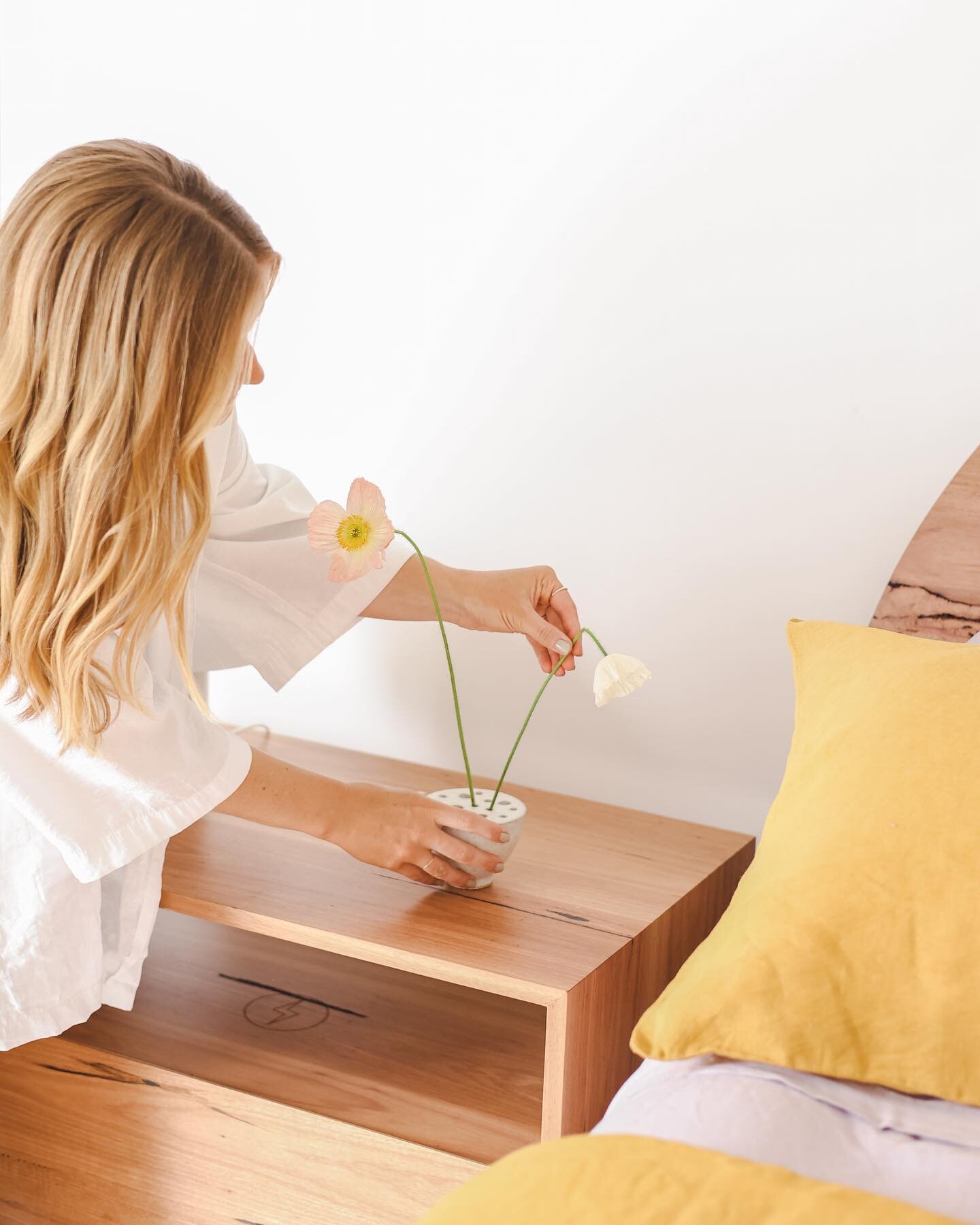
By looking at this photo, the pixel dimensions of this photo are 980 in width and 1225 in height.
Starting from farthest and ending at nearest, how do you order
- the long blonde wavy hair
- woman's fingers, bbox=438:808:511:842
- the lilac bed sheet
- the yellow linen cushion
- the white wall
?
the white wall < woman's fingers, bbox=438:808:511:842 < the long blonde wavy hair < the lilac bed sheet < the yellow linen cushion

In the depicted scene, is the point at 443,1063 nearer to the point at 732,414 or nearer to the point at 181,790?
the point at 181,790

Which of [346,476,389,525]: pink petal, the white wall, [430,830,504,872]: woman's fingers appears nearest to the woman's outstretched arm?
[430,830,504,872]: woman's fingers

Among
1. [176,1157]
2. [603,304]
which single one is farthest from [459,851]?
[603,304]

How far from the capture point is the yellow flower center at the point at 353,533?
36.7 inches

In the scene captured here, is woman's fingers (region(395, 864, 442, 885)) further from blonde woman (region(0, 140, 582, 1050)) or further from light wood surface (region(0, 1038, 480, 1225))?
light wood surface (region(0, 1038, 480, 1225))

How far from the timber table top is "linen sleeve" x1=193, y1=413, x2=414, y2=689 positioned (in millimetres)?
164

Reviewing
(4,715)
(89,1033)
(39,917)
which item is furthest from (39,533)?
(89,1033)

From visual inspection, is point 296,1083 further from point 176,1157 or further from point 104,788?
point 104,788

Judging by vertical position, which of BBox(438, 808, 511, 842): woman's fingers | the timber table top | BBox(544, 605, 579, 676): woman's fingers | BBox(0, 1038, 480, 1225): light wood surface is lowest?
BBox(0, 1038, 480, 1225): light wood surface

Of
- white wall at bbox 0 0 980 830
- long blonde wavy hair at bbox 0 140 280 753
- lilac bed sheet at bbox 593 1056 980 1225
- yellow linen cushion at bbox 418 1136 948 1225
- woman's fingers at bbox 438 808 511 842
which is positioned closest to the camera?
yellow linen cushion at bbox 418 1136 948 1225

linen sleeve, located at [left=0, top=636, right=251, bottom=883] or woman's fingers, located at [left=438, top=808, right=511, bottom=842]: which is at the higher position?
linen sleeve, located at [left=0, top=636, right=251, bottom=883]

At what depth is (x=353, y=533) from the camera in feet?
3.06

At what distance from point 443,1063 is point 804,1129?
460 mm

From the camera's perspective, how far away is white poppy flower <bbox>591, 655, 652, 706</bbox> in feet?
2.95
